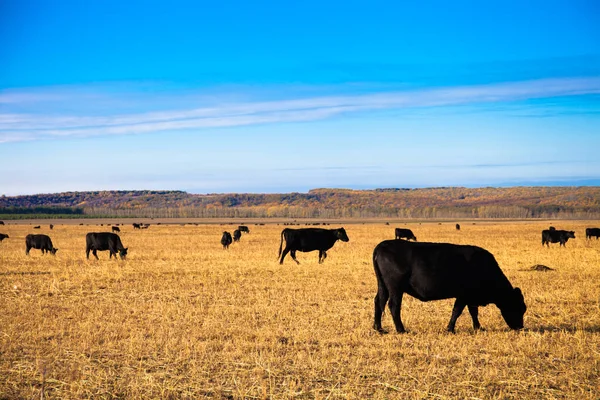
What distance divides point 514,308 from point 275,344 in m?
4.73

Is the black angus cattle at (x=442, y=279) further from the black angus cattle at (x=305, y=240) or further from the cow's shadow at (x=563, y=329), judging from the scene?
the black angus cattle at (x=305, y=240)

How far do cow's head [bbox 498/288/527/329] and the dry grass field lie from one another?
9.6 inches

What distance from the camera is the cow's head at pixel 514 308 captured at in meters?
11.3

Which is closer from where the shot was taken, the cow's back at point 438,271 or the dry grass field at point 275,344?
the dry grass field at point 275,344

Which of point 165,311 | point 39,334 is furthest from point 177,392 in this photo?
point 165,311

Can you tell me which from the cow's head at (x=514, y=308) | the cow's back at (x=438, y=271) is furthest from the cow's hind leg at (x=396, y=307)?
the cow's head at (x=514, y=308)

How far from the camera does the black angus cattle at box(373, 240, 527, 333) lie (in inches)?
433

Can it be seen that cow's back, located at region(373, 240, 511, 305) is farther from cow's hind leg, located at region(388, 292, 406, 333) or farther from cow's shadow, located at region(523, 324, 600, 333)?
cow's shadow, located at region(523, 324, 600, 333)

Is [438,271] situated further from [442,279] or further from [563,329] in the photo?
[563,329]

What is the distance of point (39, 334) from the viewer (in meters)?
11.0

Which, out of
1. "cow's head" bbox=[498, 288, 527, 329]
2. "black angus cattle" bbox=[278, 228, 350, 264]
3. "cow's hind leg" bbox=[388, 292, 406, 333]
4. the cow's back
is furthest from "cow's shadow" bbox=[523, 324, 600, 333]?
"black angus cattle" bbox=[278, 228, 350, 264]

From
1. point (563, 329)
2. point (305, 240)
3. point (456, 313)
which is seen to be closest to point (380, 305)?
point (456, 313)

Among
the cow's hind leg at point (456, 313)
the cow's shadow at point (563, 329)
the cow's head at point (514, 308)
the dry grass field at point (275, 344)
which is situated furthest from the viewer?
the cow's shadow at point (563, 329)

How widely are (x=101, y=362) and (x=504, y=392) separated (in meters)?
5.87
